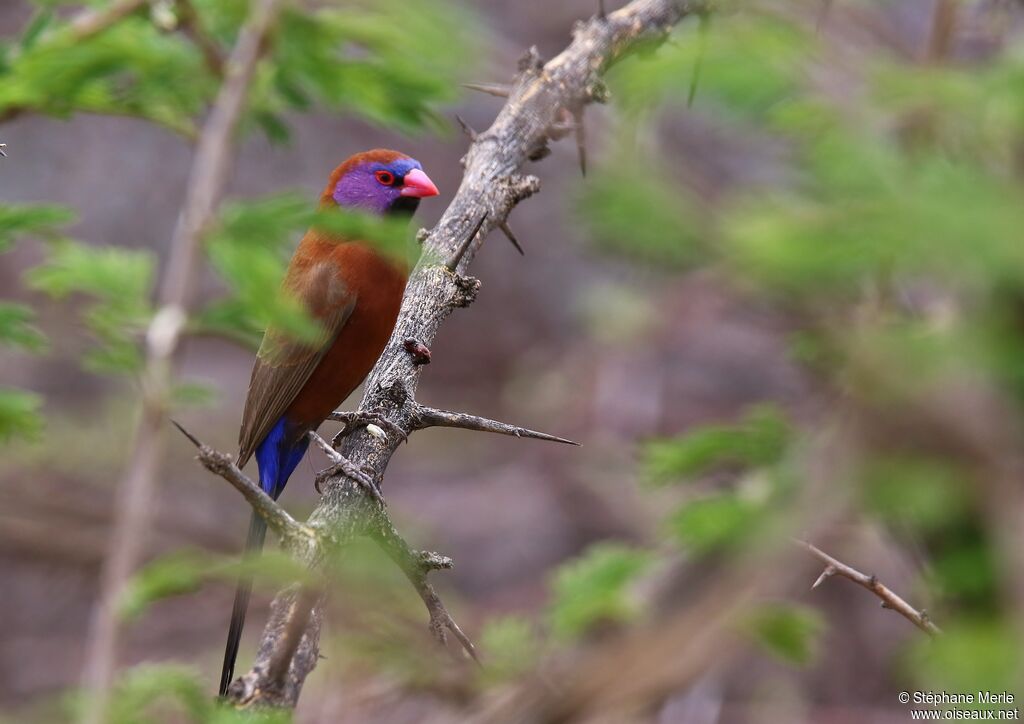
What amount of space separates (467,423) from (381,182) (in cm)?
225

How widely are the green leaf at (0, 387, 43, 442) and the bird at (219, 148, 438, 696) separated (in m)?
1.38

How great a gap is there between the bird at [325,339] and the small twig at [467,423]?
3.48 ft

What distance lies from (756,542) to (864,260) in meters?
0.33

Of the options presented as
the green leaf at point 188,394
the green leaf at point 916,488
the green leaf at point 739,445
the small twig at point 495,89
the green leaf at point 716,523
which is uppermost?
the small twig at point 495,89

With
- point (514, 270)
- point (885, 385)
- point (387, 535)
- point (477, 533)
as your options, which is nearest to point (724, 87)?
point (885, 385)

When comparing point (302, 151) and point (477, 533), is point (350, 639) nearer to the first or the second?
point (477, 533)

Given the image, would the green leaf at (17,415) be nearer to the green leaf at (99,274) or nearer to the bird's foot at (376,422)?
the green leaf at (99,274)

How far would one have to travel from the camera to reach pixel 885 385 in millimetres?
1200

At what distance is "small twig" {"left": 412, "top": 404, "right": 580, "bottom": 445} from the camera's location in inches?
113

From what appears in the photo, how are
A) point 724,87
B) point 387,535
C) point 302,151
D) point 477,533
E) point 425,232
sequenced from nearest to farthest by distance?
point 724,87, point 387,535, point 425,232, point 477,533, point 302,151

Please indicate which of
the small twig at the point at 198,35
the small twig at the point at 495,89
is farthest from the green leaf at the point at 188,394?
the small twig at the point at 495,89

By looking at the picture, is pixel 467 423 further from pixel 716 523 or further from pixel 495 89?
pixel 716 523

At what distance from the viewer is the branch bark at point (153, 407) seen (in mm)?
1784

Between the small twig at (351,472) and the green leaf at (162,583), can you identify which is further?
the small twig at (351,472)
